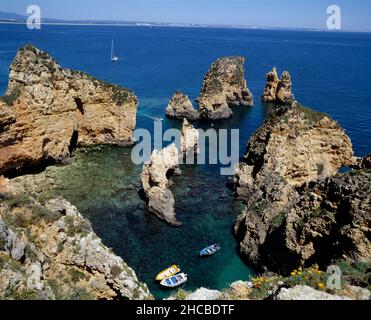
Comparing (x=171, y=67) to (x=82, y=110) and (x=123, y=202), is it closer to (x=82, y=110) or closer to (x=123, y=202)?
(x=82, y=110)

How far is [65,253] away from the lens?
19.6 meters

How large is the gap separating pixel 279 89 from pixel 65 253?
87.5m

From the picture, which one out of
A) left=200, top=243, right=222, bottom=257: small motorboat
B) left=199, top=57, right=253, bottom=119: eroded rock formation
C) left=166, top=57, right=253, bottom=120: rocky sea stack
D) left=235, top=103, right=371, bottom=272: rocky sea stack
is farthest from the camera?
left=199, top=57, right=253, bottom=119: eroded rock formation

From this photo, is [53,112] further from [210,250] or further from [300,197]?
[300,197]

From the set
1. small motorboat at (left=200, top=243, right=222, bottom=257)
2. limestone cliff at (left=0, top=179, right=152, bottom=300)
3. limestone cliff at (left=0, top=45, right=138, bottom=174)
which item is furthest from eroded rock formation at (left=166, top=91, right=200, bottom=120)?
limestone cliff at (left=0, top=179, right=152, bottom=300)

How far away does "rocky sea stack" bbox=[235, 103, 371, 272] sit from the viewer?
24438mm

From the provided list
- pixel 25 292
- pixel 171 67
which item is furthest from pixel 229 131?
pixel 171 67

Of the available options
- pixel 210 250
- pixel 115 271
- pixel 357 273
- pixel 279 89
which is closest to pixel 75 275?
pixel 115 271

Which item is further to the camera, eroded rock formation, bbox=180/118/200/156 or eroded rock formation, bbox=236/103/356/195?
eroded rock formation, bbox=180/118/200/156

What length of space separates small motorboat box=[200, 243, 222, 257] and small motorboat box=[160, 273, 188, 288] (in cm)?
389

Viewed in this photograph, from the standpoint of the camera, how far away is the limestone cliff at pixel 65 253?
18.5m

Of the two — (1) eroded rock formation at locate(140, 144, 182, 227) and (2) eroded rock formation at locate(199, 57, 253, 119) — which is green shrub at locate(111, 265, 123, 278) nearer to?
(1) eroded rock formation at locate(140, 144, 182, 227)

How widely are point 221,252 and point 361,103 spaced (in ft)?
249

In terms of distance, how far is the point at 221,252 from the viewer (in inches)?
1469
